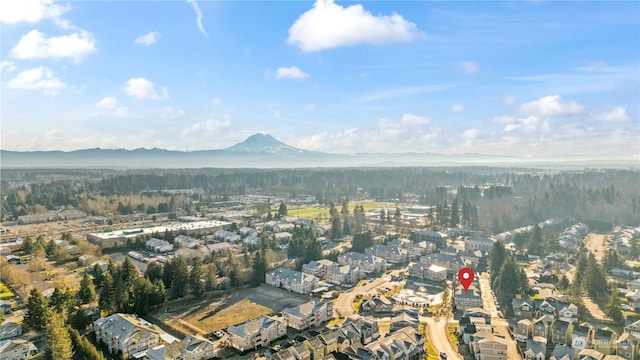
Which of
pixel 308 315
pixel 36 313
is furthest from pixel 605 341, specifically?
pixel 36 313

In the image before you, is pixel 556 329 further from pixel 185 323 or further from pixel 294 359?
pixel 185 323

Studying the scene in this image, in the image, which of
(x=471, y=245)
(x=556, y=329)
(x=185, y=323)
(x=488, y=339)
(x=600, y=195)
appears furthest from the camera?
(x=600, y=195)

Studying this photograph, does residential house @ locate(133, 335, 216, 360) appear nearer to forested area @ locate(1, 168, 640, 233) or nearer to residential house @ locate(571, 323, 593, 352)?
residential house @ locate(571, 323, 593, 352)

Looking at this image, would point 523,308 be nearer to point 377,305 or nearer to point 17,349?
point 377,305

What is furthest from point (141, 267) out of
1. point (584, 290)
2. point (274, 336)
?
point (584, 290)

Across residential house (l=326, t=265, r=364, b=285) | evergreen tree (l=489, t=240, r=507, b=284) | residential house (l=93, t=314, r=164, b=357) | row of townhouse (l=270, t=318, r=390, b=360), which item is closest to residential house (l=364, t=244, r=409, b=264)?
residential house (l=326, t=265, r=364, b=285)

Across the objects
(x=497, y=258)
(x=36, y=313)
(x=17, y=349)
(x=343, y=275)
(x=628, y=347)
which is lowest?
(x=17, y=349)

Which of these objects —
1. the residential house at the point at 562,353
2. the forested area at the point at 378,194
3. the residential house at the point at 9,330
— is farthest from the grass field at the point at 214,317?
the forested area at the point at 378,194
